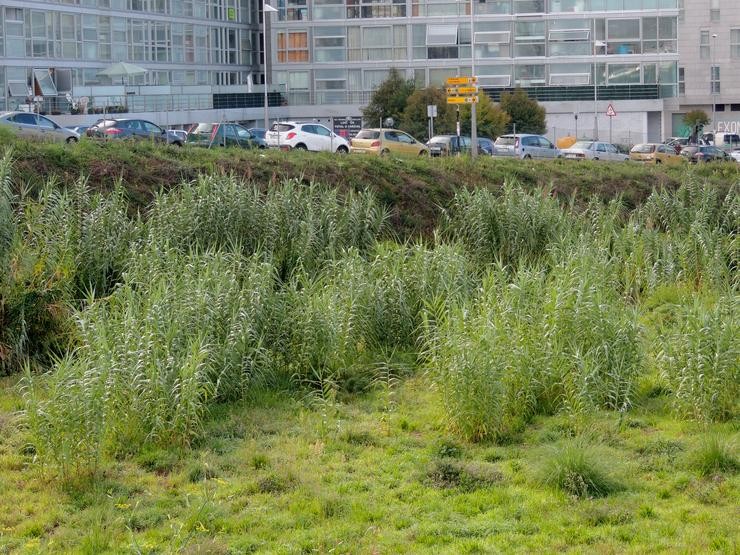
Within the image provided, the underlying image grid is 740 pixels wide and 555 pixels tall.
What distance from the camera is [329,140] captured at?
43281 millimetres

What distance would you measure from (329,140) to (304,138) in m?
0.98

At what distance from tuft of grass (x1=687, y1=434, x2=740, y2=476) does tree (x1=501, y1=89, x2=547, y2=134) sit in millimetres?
50800

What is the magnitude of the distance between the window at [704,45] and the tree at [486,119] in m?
23.7

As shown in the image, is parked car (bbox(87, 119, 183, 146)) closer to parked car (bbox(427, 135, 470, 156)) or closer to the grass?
parked car (bbox(427, 135, 470, 156))

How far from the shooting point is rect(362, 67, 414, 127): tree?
6047 cm

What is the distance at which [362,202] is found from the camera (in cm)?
1945

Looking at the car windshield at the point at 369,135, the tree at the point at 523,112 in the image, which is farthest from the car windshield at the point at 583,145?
the car windshield at the point at 369,135

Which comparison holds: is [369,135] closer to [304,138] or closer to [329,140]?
[329,140]

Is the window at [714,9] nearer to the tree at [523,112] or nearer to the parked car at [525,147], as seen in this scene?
the tree at [523,112]

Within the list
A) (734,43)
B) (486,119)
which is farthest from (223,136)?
(734,43)

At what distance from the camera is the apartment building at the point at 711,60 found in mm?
74375

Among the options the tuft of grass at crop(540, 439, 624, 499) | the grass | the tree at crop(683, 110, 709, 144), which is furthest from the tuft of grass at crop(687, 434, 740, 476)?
the tree at crop(683, 110, 709, 144)

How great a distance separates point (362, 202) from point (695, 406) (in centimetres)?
903

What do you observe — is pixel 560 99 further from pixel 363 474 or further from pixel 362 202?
pixel 363 474
